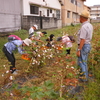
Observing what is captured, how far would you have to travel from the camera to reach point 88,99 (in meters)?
2.94

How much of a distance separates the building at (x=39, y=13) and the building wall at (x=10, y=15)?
2.36 feet

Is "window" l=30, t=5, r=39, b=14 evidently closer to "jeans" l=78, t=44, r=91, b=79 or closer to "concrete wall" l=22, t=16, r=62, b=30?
"concrete wall" l=22, t=16, r=62, b=30

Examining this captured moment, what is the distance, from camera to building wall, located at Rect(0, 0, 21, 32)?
1100cm

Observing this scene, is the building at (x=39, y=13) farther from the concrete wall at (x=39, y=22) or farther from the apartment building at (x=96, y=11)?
the apartment building at (x=96, y=11)

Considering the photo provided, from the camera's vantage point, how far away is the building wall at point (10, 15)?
11.0 meters

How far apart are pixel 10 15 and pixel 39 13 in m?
6.12

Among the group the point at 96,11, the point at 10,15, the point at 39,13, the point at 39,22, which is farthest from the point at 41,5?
the point at 96,11

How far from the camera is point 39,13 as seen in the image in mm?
17344

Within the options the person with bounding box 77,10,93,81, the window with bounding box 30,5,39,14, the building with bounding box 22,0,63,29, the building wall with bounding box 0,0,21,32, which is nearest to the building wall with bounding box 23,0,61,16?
the building with bounding box 22,0,63,29

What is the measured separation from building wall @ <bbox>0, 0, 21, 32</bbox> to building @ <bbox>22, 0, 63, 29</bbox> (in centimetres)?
72

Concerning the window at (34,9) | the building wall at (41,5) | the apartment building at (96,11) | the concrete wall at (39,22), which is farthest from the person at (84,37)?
the apartment building at (96,11)

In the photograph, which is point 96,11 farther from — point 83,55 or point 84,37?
point 84,37

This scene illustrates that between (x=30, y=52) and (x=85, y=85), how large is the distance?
1.69 metres

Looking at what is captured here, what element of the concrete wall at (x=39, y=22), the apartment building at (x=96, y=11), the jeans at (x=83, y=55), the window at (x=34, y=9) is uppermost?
the apartment building at (x=96, y=11)
